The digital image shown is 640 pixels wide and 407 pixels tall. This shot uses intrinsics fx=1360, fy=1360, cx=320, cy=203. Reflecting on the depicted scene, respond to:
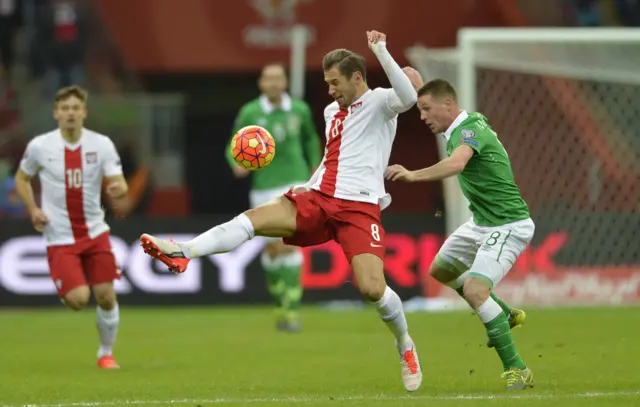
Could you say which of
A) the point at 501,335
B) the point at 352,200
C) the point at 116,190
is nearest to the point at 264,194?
the point at 116,190

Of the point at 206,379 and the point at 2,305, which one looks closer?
the point at 206,379

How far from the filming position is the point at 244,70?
2042cm

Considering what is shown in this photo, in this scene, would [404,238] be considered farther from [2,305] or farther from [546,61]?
[2,305]

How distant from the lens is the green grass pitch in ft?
26.6

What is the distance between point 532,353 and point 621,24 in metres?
10.9

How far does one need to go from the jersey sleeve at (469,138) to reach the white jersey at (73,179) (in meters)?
3.23

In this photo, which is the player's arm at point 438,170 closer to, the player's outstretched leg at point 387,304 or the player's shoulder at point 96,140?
the player's outstretched leg at point 387,304

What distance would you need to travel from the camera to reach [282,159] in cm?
1445

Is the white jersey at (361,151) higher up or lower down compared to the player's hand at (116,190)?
higher up

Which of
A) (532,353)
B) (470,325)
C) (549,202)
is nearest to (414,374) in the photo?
(532,353)

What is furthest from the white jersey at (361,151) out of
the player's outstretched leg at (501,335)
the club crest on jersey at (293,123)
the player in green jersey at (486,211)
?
the club crest on jersey at (293,123)

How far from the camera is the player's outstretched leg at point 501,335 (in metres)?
8.27

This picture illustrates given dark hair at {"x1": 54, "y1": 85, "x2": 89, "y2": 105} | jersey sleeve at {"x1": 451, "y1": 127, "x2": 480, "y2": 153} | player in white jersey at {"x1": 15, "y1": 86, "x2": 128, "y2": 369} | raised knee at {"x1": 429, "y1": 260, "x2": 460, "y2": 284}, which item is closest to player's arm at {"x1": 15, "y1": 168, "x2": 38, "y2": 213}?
player in white jersey at {"x1": 15, "y1": 86, "x2": 128, "y2": 369}

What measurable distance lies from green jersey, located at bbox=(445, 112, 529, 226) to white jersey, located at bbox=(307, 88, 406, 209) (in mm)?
447
